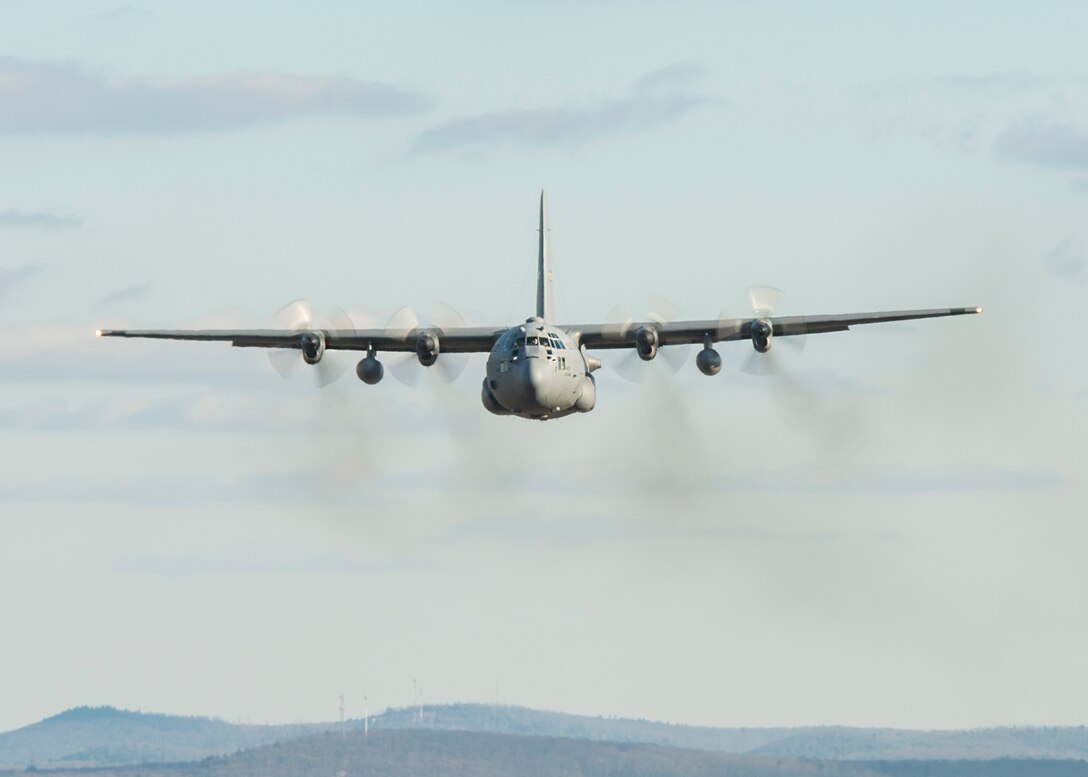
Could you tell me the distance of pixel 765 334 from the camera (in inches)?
3241

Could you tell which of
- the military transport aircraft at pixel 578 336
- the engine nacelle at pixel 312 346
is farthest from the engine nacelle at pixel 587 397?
the engine nacelle at pixel 312 346

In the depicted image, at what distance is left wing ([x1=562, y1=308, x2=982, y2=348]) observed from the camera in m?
83.4

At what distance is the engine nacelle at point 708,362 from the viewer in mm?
81500

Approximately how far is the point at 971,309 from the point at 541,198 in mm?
25496

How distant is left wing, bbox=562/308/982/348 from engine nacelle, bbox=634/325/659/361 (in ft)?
0.92

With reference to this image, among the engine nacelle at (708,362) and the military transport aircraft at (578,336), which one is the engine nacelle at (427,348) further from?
the engine nacelle at (708,362)

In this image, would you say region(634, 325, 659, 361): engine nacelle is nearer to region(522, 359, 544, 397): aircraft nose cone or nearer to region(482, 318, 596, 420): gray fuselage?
region(482, 318, 596, 420): gray fuselage

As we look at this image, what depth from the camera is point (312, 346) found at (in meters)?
83.5

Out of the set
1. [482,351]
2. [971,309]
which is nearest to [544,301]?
[482,351]

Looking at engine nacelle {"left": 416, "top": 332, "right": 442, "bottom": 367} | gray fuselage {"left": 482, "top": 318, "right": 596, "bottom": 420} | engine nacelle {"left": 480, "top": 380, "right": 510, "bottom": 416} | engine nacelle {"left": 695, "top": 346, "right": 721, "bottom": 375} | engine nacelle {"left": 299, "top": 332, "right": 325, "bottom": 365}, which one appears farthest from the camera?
engine nacelle {"left": 416, "top": 332, "right": 442, "bottom": 367}

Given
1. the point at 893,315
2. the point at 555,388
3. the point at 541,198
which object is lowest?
the point at 555,388

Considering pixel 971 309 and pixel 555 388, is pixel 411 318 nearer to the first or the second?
pixel 555 388

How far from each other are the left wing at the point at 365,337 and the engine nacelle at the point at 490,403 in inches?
188

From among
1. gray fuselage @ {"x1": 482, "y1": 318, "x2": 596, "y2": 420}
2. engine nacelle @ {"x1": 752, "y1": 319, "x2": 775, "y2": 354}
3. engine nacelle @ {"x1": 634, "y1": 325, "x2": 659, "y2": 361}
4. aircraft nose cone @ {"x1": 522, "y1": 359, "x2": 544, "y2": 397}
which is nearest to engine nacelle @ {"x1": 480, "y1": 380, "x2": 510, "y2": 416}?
gray fuselage @ {"x1": 482, "y1": 318, "x2": 596, "y2": 420}
